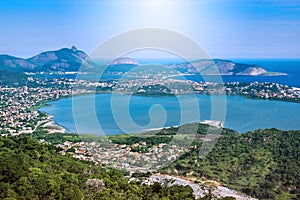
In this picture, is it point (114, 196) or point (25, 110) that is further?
point (25, 110)

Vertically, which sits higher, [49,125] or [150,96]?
[150,96]

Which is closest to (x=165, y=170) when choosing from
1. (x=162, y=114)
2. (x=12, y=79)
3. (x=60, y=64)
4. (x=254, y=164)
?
(x=254, y=164)

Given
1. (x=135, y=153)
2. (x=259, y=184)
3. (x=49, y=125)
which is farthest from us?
(x=49, y=125)

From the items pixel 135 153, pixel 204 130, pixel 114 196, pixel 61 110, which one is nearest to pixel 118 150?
pixel 135 153

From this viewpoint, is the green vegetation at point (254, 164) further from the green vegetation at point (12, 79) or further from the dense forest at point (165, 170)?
the green vegetation at point (12, 79)

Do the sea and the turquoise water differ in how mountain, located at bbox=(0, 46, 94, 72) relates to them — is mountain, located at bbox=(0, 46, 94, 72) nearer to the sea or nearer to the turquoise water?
the sea

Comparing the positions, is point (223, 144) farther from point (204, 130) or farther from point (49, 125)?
point (49, 125)
